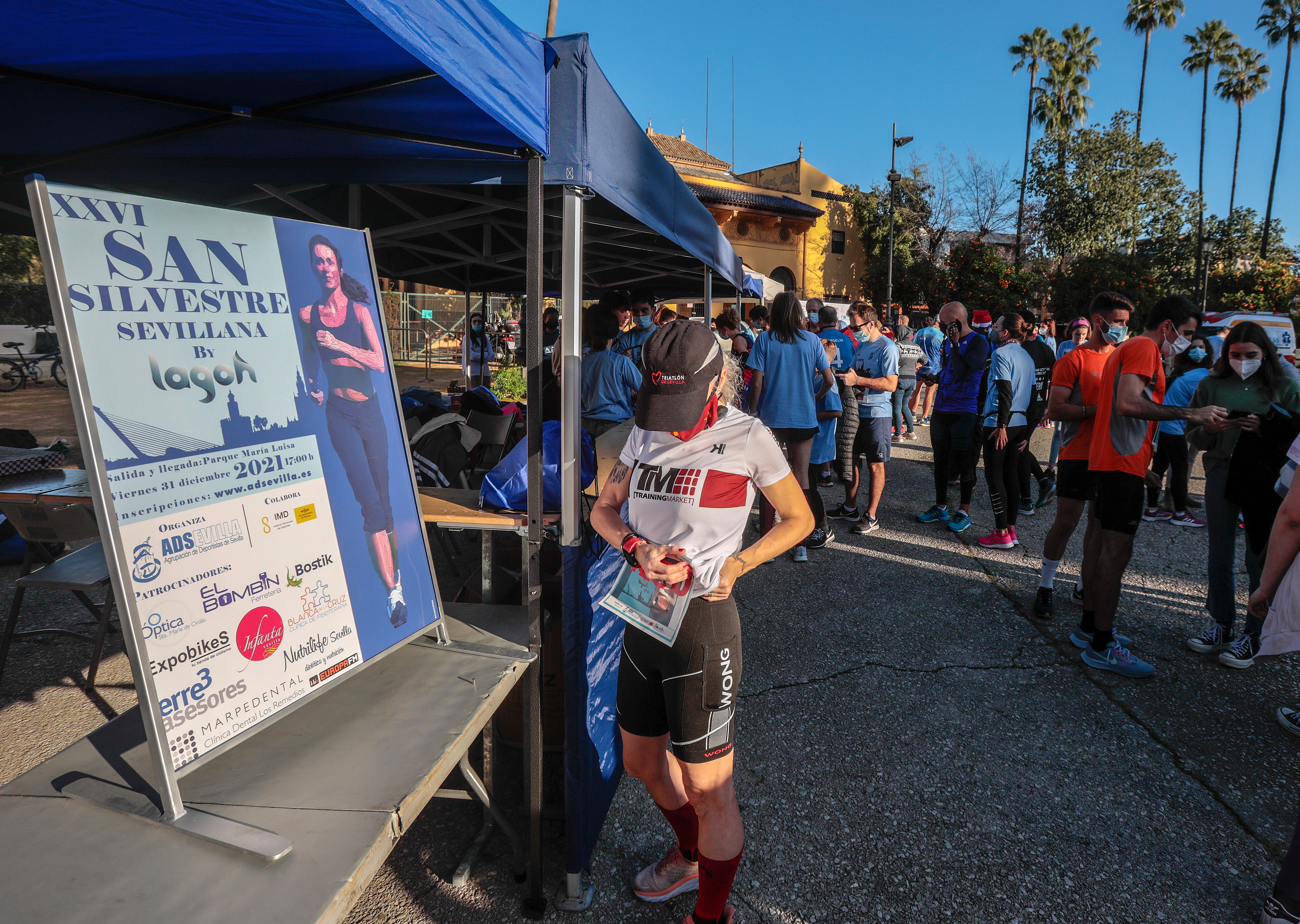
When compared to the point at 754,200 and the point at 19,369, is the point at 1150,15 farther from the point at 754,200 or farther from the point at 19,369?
→ the point at 19,369

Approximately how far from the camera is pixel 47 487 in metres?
3.54

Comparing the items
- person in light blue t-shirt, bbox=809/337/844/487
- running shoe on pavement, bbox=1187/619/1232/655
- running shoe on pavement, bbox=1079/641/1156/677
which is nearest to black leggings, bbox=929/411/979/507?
person in light blue t-shirt, bbox=809/337/844/487

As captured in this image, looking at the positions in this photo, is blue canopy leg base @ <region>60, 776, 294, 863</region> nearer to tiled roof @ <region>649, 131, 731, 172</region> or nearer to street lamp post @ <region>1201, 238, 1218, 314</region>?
street lamp post @ <region>1201, 238, 1218, 314</region>

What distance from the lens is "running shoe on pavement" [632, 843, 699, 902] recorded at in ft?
7.32

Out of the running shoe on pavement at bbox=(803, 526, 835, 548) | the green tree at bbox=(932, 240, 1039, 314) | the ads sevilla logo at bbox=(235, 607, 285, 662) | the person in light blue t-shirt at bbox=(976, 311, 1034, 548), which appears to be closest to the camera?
the ads sevilla logo at bbox=(235, 607, 285, 662)

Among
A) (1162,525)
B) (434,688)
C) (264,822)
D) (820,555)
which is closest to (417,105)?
(434,688)

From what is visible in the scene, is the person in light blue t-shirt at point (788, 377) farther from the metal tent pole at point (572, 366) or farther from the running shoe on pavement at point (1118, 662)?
Result: the metal tent pole at point (572, 366)

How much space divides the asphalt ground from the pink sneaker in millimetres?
1187

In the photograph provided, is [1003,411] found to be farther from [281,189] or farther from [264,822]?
[264,822]

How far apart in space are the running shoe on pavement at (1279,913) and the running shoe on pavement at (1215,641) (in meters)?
2.25

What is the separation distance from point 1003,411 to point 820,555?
6.02 ft

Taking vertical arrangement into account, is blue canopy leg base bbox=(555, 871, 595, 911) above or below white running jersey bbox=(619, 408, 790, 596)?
below

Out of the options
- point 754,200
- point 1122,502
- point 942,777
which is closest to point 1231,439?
point 1122,502

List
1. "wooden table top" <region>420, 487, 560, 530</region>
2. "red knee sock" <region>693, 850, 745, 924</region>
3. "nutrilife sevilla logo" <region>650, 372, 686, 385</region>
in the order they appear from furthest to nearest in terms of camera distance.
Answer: "wooden table top" <region>420, 487, 560, 530</region> → "red knee sock" <region>693, 850, 745, 924</region> → "nutrilife sevilla logo" <region>650, 372, 686, 385</region>
